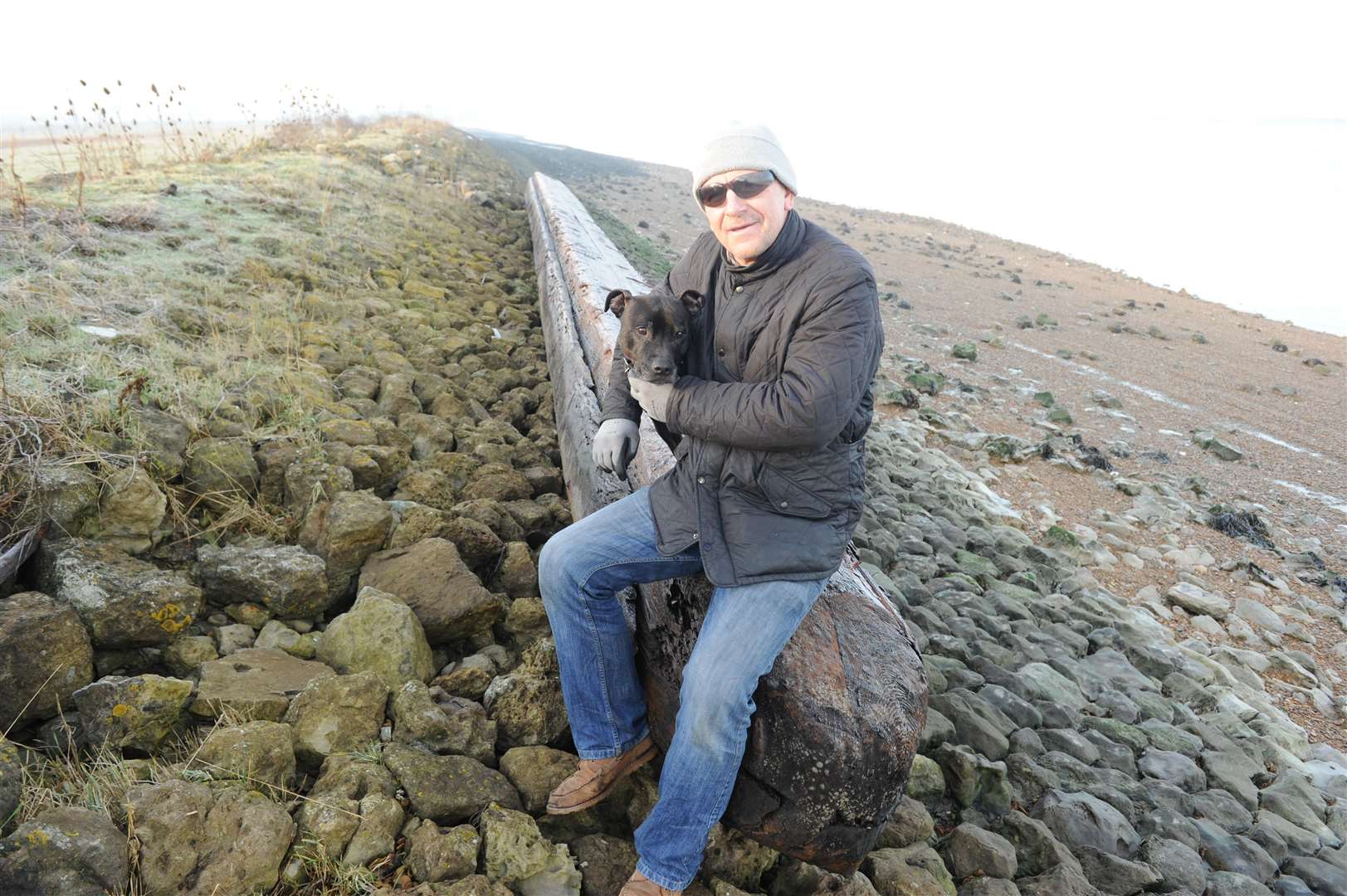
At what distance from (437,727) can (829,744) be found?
122 cm

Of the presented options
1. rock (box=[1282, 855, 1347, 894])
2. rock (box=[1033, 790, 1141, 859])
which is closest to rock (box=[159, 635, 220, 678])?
rock (box=[1033, 790, 1141, 859])

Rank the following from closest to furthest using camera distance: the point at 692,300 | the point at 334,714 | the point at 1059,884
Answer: the point at 334,714, the point at 1059,884, the point at 692,300

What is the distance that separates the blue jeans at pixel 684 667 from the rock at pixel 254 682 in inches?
34.9

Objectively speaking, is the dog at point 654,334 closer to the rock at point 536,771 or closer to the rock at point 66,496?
the rock at point 536,771

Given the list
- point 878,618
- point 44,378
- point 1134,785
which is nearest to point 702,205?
point 878,618

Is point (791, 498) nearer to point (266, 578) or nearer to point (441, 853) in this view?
point (441, 853)

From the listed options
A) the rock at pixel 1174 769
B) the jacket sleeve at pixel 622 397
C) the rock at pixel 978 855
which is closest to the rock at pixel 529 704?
the jacket sleeve at pixel 622 397

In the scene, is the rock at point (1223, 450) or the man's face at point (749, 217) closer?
the man's face at point (749, 217)

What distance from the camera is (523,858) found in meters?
1.93

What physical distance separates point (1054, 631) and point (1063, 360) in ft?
22.8

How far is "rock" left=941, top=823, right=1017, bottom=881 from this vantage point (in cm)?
237

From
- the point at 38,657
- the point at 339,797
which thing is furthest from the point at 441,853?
the point at 38,657

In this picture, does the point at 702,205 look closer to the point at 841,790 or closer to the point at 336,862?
the point at 841,790

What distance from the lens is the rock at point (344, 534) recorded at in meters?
2.86
